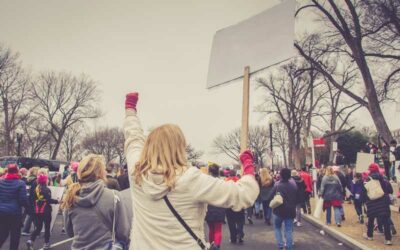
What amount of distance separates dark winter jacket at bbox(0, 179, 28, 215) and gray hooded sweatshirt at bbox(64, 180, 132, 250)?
12.2ft

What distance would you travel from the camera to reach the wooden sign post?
2637 millimetres

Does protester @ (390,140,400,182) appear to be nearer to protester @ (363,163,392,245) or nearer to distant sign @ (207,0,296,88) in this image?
protester @ (363,163,392,245)

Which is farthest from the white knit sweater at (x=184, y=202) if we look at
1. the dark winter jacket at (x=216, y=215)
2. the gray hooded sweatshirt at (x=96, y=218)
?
the dark winter jacket at (x=216, y=215)

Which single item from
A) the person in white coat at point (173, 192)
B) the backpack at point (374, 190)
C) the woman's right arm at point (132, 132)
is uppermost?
the woman's right arm at point (132, 132)

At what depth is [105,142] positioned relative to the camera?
72938 millimetres

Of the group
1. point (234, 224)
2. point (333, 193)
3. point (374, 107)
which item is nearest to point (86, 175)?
point (234, 224)

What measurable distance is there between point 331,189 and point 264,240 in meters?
3.22

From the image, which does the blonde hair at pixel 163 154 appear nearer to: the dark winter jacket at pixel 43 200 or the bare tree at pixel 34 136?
the dark winter jacket at pixel 43 200

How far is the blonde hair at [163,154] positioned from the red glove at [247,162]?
13.6 inches

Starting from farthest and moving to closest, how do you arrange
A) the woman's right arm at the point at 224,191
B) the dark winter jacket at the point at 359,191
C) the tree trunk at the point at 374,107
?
the tree trunk at the point at 374,107 < the dark winter jacket at the point at 359,191 < the woman's right arm at the point at 224,191

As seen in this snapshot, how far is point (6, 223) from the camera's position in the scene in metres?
7.25

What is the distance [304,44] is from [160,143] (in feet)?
65.9

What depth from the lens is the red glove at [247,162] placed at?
2.34 m

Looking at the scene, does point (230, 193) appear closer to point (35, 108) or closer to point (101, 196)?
point (101, 196)
